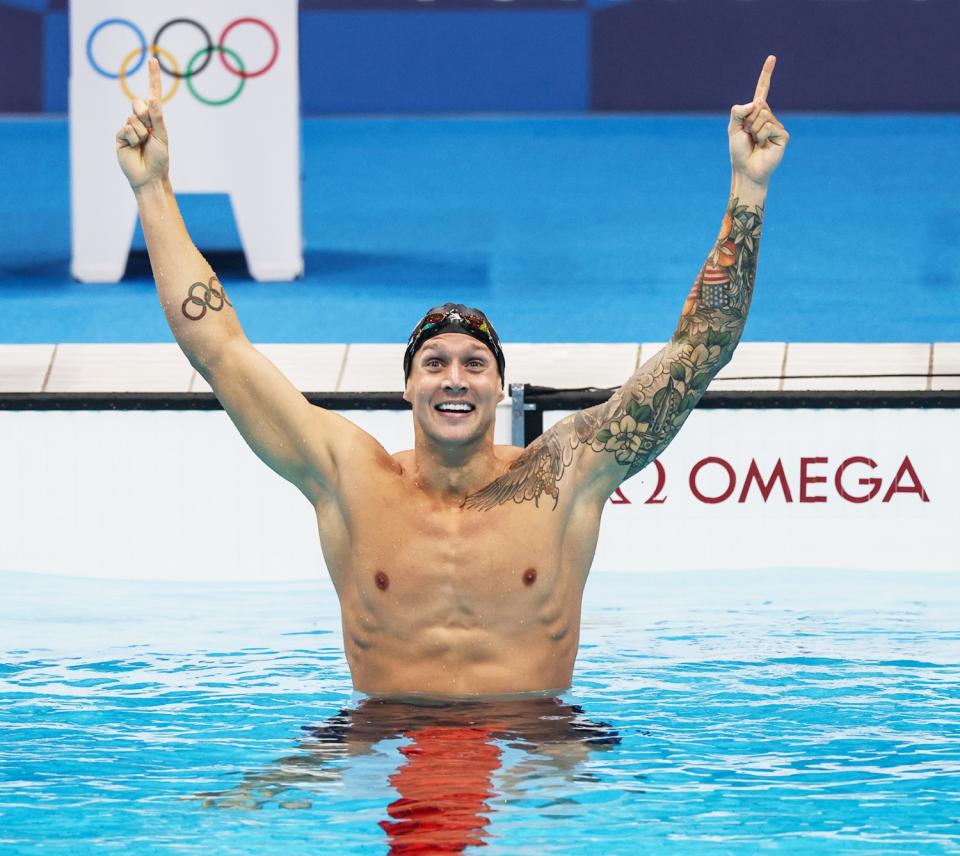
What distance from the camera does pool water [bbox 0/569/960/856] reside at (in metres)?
4.53

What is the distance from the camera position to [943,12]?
776 inches

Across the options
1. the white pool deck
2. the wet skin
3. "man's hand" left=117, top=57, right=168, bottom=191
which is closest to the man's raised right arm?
"man's hand" left=117, top=57, right=168, bottom=191

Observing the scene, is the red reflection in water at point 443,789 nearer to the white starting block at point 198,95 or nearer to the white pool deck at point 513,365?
the white pool deck at point 513,365

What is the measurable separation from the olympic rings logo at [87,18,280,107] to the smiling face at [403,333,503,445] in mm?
6795

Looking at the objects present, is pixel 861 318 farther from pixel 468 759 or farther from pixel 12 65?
pixel 12 65

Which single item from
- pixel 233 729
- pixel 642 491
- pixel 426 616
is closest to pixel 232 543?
pixel 642 491

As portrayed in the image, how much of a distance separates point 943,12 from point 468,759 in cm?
1647

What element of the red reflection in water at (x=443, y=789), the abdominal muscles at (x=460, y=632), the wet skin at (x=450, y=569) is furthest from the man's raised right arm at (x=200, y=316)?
the red reflection in water at (x=443, y=789)

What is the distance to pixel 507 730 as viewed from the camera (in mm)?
4801

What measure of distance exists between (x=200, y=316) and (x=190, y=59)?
6.79 meters

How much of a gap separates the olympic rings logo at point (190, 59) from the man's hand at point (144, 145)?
6.66m

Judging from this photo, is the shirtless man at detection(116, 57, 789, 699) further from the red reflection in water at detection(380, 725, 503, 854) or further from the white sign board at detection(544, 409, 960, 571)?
the white sign board at detection(544, 409, 960, 571)

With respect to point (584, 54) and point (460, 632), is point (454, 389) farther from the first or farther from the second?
point (584, 54)

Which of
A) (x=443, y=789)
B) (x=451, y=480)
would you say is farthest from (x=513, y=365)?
(x=443, y=789)
